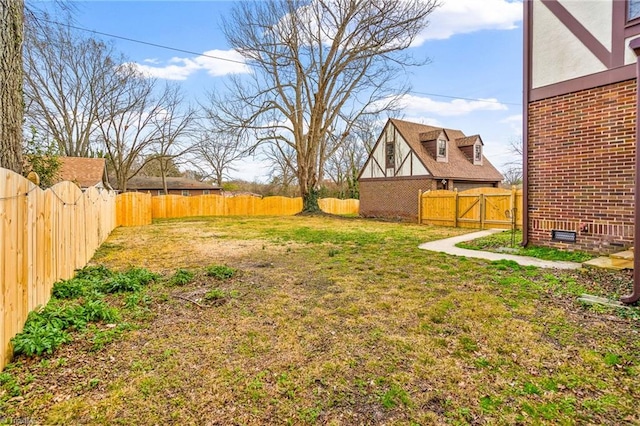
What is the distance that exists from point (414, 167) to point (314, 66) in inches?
307

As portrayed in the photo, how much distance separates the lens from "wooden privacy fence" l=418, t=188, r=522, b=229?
12377mm

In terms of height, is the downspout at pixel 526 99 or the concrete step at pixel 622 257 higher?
the downspout at pixel 526 99

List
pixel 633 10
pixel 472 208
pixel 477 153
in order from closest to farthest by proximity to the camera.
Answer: pixel 633 10
pixel 472 208
pixel 477 153

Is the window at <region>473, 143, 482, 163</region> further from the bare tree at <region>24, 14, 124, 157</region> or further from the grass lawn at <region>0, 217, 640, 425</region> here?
the bare tree at <region>24, 14, 124, 157</region>

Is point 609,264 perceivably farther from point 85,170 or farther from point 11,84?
point 85,170

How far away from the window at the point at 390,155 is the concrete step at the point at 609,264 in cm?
1385

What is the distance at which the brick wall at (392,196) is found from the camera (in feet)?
56.7

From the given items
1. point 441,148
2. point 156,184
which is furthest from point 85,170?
point 441,148

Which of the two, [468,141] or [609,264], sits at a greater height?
[468,141]

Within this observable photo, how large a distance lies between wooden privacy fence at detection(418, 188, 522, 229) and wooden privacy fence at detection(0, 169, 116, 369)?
11.8 m

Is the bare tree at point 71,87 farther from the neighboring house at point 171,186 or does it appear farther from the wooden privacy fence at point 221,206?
the wooden privacy fence at point 221,206

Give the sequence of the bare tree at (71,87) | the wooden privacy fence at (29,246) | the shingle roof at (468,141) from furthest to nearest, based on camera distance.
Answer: the bare tree at (71,87), the shingle roof at (468,141), the wooden privacy fence at (29,246)

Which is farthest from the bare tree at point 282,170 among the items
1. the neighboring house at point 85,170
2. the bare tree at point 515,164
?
the bare tree at point 515,164

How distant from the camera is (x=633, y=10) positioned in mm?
5488
